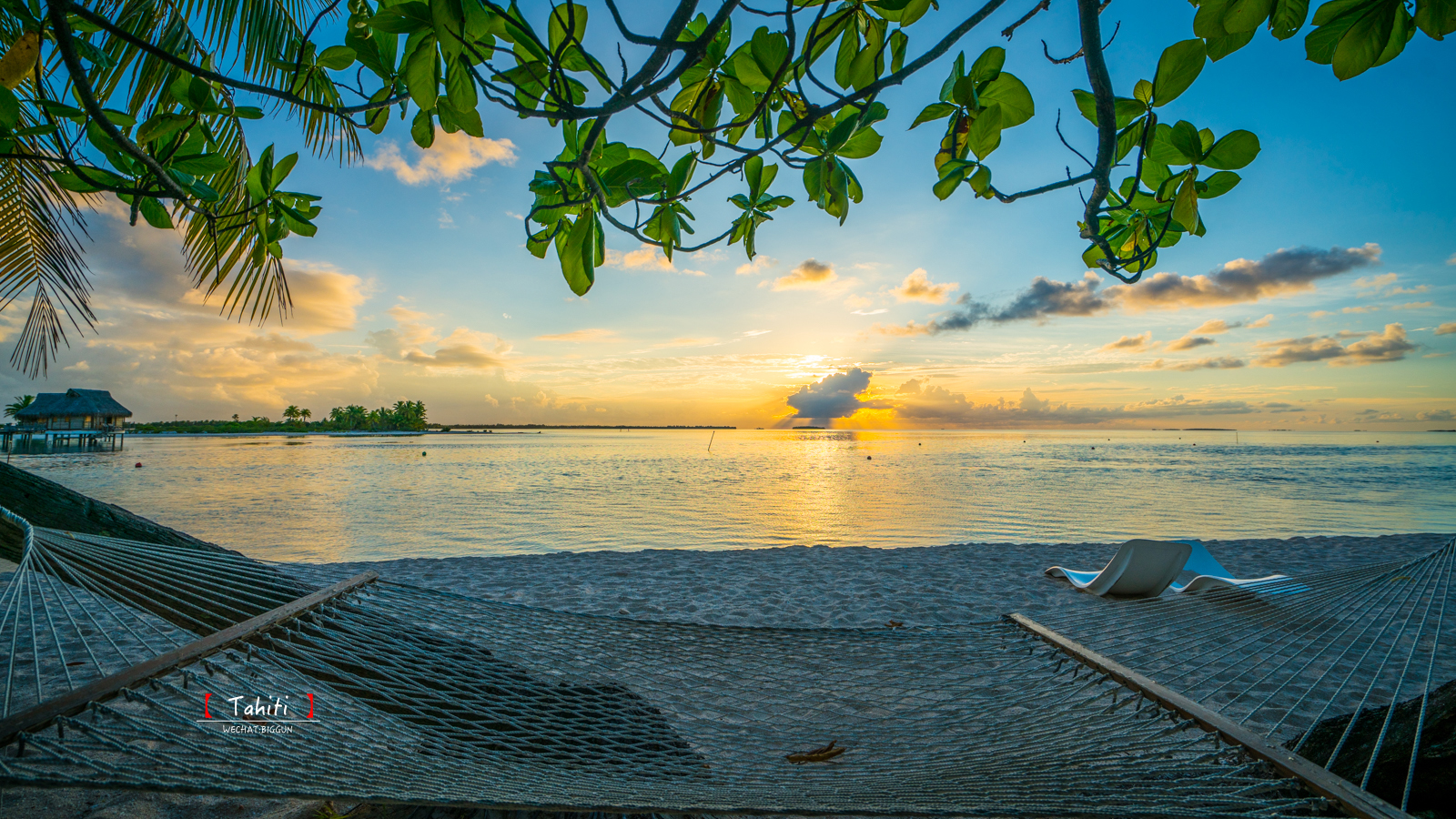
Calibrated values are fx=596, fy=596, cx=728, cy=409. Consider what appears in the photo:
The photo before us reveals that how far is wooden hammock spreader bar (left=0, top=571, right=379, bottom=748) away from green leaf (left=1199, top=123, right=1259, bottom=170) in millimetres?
1929

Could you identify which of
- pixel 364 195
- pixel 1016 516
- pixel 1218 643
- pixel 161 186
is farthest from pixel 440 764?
pixel 1016 516

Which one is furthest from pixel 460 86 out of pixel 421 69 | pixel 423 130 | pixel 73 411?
pixel 73 411

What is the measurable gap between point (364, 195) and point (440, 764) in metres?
5.24

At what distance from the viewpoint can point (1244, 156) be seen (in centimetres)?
66

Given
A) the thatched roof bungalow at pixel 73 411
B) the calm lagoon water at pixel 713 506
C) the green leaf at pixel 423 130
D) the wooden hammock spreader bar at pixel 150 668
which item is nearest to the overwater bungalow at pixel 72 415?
the thatched roof bungalow at pixel 73 411

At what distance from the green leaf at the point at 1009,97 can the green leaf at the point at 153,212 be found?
4.27 feet

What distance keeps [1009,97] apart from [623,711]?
1895mm

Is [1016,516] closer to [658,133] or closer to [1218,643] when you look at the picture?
[1218,643]

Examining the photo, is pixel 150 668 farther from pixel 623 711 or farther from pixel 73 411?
pixel 73 411

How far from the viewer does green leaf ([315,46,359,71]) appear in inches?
31.5

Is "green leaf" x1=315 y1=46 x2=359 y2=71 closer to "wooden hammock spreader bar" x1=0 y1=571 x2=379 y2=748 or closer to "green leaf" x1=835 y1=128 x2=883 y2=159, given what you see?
"green leaf" x1=835 y1=128 x2=883 y2=159

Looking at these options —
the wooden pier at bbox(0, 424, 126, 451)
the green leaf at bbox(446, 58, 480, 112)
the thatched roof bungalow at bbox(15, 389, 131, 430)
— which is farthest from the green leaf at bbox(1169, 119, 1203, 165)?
the thatched roof bungalow at bbox(15, 389, 131, 430)

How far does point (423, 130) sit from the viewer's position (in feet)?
2.66

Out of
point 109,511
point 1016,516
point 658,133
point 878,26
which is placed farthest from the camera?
point 1016,516
